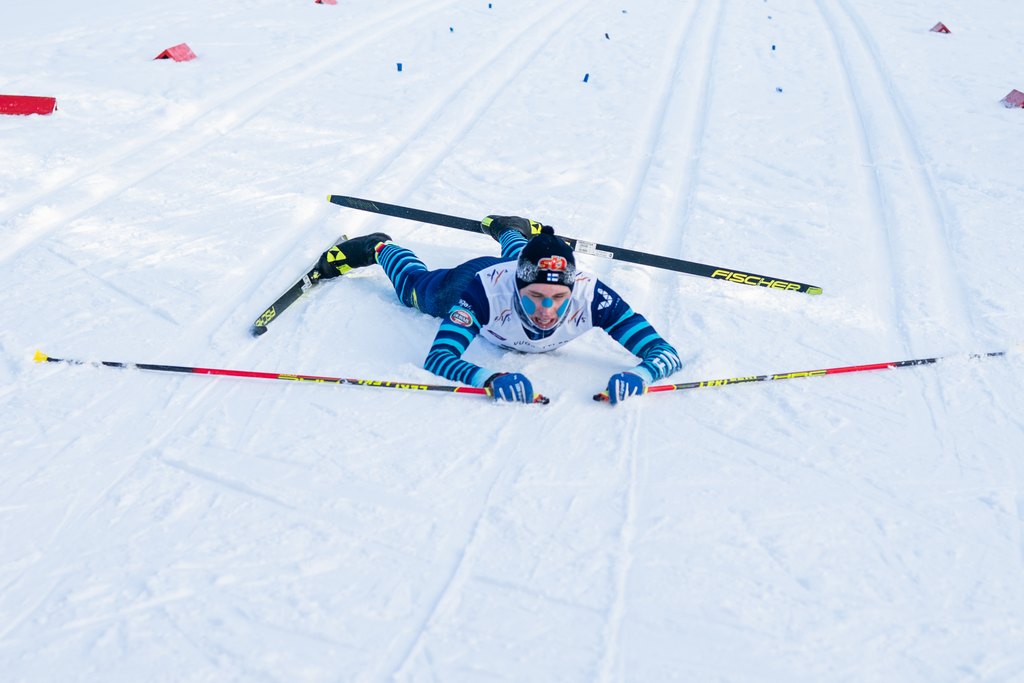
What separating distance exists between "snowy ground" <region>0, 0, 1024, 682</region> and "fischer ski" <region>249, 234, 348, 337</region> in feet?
0.29

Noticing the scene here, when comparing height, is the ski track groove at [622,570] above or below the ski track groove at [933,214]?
below

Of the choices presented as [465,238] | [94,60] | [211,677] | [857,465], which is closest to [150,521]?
[211,677]

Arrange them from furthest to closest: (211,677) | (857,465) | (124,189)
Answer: (124,189), (857,465), (211,677)

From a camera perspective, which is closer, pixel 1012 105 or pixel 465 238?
pixel 465 238

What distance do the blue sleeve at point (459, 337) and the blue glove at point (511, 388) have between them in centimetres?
11

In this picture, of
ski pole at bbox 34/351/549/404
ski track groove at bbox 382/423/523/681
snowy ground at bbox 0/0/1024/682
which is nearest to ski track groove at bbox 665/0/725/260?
snowy ground at bbox 0/0/1024/682

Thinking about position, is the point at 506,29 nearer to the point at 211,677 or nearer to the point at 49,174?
the point at 49,174

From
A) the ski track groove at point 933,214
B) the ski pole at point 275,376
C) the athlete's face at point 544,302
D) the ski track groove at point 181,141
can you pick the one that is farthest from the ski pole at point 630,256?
the ski track groove at point 181,141

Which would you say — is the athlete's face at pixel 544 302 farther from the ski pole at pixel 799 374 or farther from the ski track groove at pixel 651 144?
the ski track groove at pixel 651 144

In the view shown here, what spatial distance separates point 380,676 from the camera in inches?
112

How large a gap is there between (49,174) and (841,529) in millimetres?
6843

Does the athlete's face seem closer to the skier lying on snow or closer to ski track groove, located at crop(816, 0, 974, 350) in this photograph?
the skier lying on snow

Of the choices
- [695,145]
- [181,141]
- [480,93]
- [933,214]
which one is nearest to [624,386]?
[933,214]

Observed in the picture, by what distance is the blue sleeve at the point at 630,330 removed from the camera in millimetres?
4531
